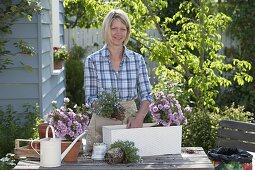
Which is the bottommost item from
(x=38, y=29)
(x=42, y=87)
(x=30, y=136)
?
(x=30, y=136)

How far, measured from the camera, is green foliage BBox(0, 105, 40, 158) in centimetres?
542

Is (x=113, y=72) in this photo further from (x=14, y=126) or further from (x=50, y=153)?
(x=14, y=126)

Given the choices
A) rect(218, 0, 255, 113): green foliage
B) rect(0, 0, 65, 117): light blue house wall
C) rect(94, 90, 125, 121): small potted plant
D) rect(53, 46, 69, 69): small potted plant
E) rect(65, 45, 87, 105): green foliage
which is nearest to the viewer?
rect(94, 90, 125, 121): small potted plant

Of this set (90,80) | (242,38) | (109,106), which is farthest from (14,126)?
(242,38)

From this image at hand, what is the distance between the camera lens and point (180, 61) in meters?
6.88

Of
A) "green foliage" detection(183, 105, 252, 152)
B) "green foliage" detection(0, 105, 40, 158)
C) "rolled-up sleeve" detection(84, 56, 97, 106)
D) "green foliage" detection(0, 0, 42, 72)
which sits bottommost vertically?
"green foliage" detection(183, 105, 252, 152)

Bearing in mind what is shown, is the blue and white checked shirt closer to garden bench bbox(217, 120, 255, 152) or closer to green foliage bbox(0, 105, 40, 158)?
garden bench bbox(217, 120, 255, 152)

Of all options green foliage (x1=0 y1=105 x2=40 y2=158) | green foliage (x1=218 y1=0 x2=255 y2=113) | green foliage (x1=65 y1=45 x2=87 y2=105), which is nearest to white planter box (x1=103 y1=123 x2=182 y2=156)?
green foliage (x1=0 y1=105 x2=40 y2=158)

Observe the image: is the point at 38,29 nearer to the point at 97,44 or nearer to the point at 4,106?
the point at 4,106

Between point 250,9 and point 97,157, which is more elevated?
point 250,9

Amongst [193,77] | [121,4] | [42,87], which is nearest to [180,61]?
[193,77]

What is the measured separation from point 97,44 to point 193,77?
4.08 m

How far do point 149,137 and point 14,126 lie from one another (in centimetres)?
218

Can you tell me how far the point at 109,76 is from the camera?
3.94 metres
